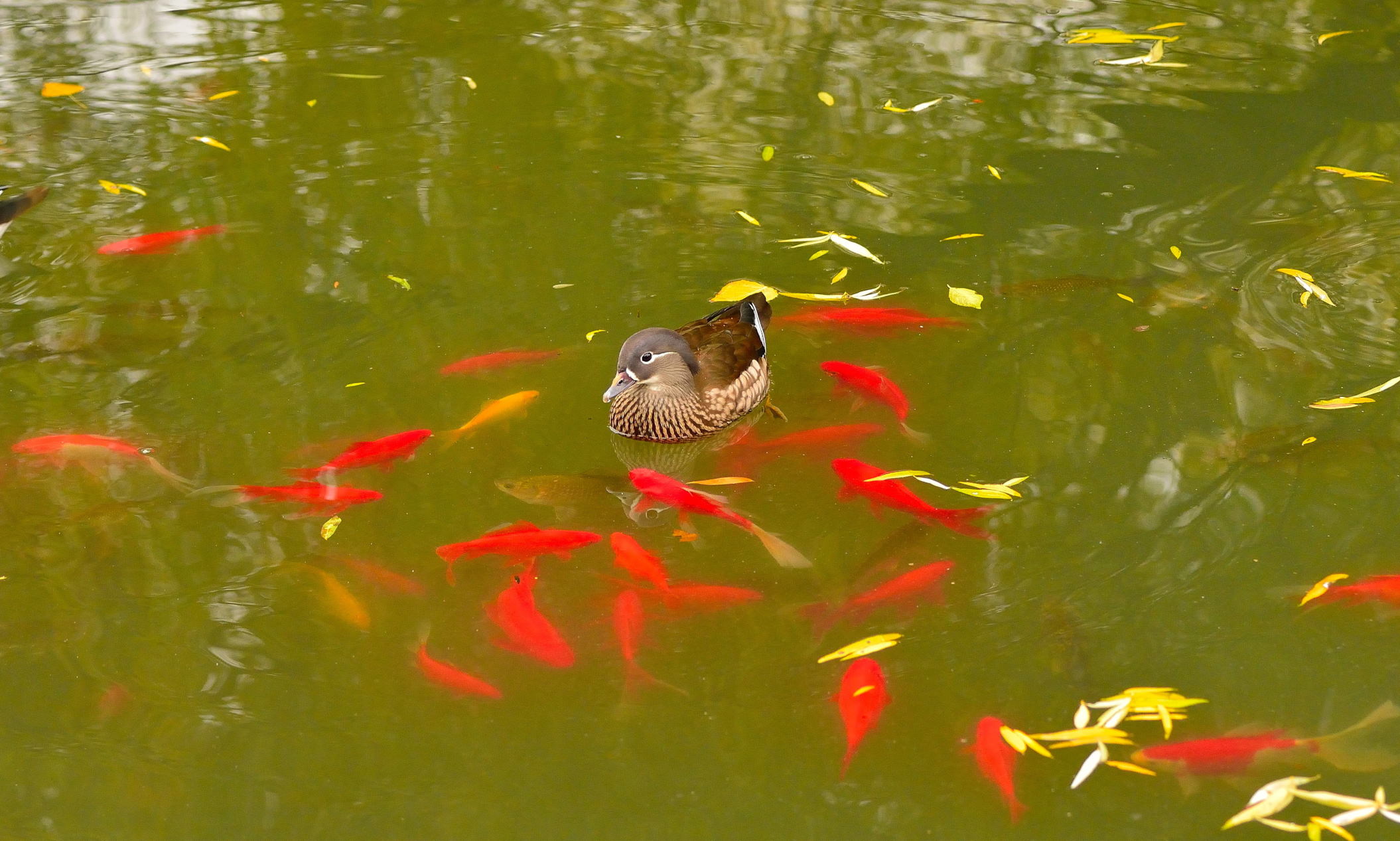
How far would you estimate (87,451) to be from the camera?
505 cm

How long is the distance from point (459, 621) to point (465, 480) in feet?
2.65

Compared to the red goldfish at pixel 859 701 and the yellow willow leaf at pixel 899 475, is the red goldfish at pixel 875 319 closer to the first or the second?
the yellow willow leaf at pixel 899 475

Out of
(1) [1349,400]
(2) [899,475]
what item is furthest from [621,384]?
(1) [1349,400]

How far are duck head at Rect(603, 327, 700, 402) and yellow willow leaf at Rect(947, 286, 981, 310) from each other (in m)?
1.30

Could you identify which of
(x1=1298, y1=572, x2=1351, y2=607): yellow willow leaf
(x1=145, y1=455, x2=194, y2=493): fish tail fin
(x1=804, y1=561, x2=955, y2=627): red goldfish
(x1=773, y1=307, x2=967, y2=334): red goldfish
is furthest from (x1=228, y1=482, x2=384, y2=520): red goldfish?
(x1=1298, y1=572, x2=1351, y2=607): yellow willow leaf

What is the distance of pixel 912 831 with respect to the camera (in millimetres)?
3566

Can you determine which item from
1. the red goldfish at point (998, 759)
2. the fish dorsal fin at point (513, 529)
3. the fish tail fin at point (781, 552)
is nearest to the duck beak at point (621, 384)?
the fish dorsal fin at point (513, 529)

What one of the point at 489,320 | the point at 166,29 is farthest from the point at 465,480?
the point at 166,29

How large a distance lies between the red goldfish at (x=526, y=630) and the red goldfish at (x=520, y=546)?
190 millimetres

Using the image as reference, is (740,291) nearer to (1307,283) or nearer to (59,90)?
(1307,283)

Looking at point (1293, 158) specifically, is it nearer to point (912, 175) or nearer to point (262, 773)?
point (912, 175)

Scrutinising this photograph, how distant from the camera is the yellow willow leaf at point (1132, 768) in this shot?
361 centimetres

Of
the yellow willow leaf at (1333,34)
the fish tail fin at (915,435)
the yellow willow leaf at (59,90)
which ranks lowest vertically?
the fish tail fin at (915,435)

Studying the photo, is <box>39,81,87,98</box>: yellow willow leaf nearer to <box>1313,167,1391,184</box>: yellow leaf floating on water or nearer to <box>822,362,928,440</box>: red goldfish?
<box>822,362,928,440</box>: red goldfish
